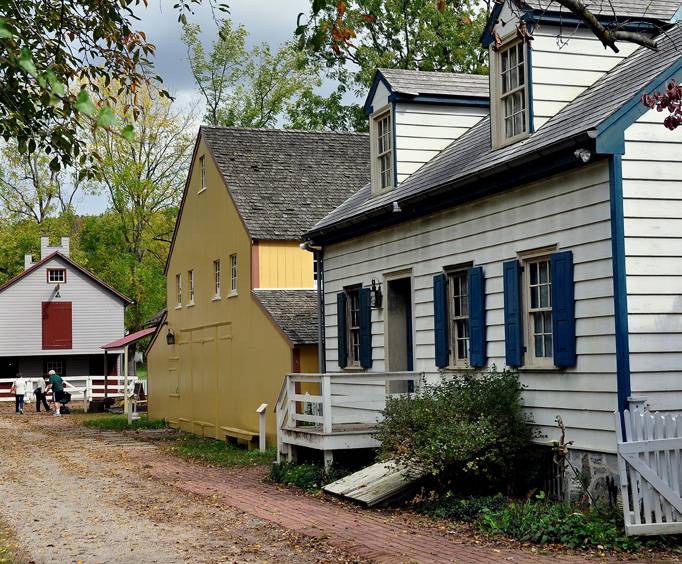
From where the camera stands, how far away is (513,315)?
43.6ft

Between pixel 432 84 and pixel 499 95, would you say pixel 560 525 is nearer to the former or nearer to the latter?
pixel 499 95

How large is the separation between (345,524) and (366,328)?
641cm

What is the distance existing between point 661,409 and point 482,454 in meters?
2.26

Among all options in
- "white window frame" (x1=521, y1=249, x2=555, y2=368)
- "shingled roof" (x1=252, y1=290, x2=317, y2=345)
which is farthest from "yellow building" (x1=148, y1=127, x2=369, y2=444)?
"white window frame" (x1=521, y1=249, x2=555, y2=368)

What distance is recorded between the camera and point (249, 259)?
23.4 meters

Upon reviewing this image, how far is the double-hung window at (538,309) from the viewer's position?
12172mm

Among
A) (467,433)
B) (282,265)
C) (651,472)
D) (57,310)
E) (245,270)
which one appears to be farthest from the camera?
(57,310)

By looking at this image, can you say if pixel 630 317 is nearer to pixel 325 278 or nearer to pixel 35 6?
pixel 35 6

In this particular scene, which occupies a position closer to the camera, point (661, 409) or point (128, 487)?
point (661, 409)

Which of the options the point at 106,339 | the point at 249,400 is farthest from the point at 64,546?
the point at 106,339

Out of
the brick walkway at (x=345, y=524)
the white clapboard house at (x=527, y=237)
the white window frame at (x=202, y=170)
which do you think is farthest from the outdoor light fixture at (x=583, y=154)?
the white window frame at (x=202, y=170)

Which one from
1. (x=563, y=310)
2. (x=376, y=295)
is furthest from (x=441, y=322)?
(x=563, y=310)

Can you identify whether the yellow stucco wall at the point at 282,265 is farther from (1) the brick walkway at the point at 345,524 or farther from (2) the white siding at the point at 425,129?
(1) the brick walkway at the point at 345,524

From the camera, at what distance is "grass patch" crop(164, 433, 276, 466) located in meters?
20.5
